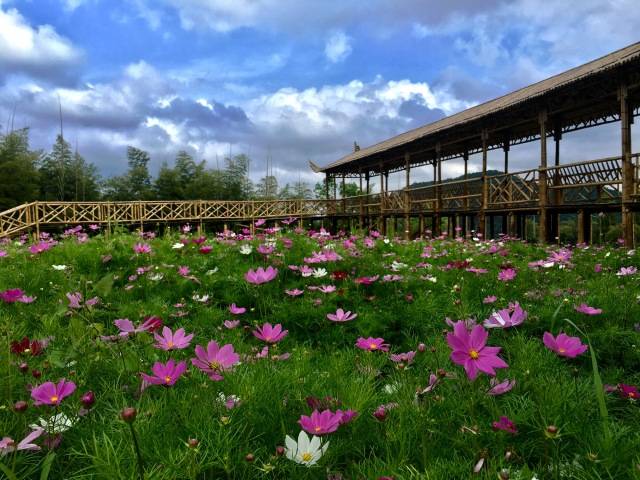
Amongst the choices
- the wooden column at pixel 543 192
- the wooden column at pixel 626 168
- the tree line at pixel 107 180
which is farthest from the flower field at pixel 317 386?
the tree line at pixel 107 180

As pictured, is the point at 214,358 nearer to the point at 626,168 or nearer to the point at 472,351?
Result: the point at 472,351

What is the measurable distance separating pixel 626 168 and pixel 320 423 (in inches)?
395

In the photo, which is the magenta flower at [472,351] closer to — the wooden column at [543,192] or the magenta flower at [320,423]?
the magenta flower at [320,423]

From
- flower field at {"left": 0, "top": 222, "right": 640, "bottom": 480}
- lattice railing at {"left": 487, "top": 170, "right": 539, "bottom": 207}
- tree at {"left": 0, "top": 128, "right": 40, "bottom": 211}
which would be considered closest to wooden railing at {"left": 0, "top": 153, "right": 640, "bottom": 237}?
lattice railing at {"left": 487, "top": 170, "right": 539, "bottom": 207}

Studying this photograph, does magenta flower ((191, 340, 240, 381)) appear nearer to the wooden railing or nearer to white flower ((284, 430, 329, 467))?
white flower ((284, 430, 329, 467))

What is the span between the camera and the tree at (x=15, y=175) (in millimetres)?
27078

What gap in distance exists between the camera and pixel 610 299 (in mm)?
2863

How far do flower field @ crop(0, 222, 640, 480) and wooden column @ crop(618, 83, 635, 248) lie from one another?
263 inches

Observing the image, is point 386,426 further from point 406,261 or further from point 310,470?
point 406,261

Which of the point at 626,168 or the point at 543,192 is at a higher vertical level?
the point at 626,168

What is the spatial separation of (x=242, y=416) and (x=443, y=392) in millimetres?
672

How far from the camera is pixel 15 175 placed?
90.4 feet

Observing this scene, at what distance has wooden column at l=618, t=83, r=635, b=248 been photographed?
8.72 m

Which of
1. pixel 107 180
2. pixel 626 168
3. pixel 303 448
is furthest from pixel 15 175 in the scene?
pixel 303 448
